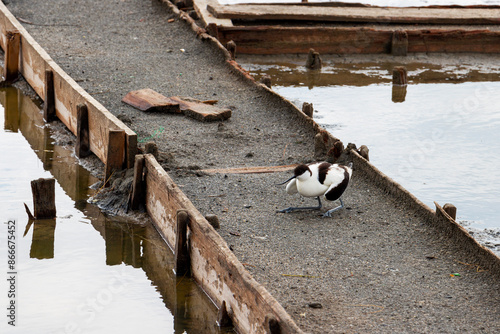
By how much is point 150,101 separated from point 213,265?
17.1 ft

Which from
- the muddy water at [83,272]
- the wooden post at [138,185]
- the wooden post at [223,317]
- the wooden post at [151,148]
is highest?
the wooden post at [151,148]

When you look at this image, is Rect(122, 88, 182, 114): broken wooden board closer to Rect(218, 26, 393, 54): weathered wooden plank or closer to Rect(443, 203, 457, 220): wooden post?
Rect(443, 203, 457, 220): wooden post

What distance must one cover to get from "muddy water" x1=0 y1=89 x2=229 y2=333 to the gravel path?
2.87ft

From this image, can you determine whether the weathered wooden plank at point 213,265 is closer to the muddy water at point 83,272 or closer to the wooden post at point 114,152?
the muddy water at point 83,272

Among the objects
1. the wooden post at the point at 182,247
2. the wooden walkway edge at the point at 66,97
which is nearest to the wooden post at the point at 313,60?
the wooden walkway edge at the point at 66,97

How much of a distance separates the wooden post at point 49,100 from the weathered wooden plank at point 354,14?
6.41m

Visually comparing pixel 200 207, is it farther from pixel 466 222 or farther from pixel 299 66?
pixel 299 66

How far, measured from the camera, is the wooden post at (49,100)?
13172 mm

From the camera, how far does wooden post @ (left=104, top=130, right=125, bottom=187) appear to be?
9.89m

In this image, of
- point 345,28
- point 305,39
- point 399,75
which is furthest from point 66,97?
point 345,28

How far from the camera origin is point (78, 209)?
33.9 ft

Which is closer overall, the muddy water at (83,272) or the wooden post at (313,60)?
the muddy water at (83,272)

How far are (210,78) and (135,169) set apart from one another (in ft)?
15.3

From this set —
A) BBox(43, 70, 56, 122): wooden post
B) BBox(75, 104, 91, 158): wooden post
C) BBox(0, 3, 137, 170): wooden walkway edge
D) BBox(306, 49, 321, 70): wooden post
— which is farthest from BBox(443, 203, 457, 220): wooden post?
BBox(306, 49, 321, 70): wooden post
